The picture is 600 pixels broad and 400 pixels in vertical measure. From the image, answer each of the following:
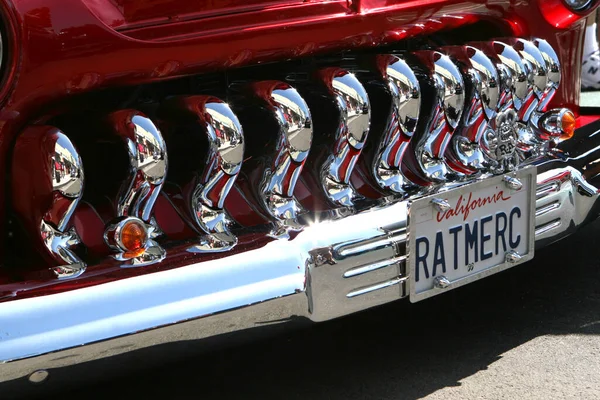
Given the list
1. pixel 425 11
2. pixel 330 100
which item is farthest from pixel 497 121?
pixel 330 100

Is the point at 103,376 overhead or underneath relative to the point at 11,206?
underneath

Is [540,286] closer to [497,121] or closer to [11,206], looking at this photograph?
[497,121]

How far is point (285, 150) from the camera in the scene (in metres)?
2.25

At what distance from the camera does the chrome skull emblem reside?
2.66 meters

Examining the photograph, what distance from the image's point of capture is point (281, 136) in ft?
7.36

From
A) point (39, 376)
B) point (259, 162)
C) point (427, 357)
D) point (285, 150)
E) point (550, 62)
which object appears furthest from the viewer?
point (550, 62)

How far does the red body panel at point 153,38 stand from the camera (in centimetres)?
189

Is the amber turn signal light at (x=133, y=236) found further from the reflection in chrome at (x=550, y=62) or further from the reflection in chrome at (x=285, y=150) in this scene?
the reflection in chrome at (x=550, y=62)

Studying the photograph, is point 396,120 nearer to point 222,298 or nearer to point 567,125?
point 567,125

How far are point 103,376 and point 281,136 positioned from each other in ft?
2.43

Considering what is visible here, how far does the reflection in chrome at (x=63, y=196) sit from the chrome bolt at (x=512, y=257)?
1.21m

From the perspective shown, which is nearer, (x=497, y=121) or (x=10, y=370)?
(x=10, y=370)

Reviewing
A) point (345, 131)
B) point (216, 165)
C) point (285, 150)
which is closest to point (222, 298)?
point (216, 165)

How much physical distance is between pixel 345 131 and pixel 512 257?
2.04 ft
